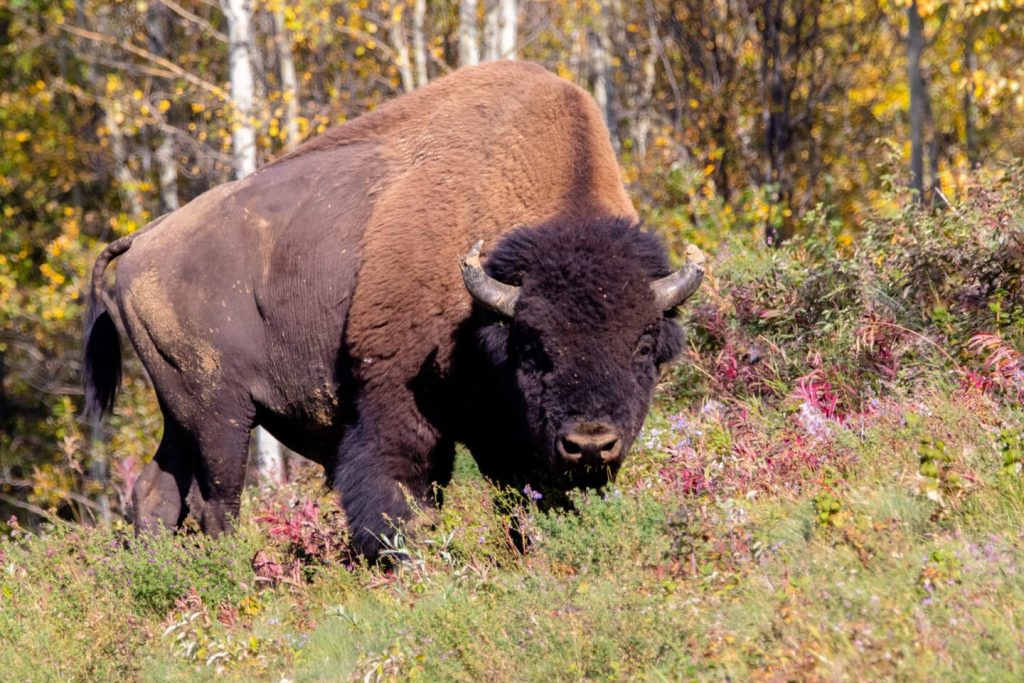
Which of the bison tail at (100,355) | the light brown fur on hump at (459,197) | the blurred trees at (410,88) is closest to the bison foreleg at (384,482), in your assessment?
the light brown fur on hump at (459,197)

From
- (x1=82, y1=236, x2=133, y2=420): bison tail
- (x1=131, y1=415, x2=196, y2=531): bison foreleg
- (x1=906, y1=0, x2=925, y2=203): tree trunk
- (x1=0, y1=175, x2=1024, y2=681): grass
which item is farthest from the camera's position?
(x1=906, y1=0, x2=925, y2=203): tree trunk

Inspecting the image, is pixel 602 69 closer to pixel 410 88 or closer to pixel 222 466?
Result: pixel 410 88

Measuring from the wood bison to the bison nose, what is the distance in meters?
0.01

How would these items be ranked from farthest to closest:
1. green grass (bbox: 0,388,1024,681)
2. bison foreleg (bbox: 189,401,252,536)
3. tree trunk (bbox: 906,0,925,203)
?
1. tree trunk (bbox: 906,0,925,203)
2. bison foreleg (bbox: 189,401,252,536)
3. green grass (bbox: 0,388,1024,681)

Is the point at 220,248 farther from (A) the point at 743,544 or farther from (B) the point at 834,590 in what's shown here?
(B) the point at 834,590

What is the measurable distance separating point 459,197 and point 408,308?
0.72 meters

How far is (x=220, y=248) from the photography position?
7.45 metres

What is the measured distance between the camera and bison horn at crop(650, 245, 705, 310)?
592 centimetres

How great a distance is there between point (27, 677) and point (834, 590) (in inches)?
145

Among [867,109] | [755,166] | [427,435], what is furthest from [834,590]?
[867,109]

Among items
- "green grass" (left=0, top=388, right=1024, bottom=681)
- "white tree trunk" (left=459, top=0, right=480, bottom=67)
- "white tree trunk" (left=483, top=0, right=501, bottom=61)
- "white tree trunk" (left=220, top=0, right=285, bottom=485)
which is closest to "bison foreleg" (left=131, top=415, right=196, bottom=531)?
"green grass" (left=0, top=388, right=1024, bottom=681)

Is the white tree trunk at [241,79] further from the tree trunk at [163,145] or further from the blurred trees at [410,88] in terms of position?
the tree trunk at [163,145]

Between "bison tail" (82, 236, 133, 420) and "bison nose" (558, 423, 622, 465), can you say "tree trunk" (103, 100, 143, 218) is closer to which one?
"bison tail" (82, 236, 133, 420)

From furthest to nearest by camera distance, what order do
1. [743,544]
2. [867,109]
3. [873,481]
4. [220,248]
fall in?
[867,109]
[220,248]
[873,481]
[743,544]
